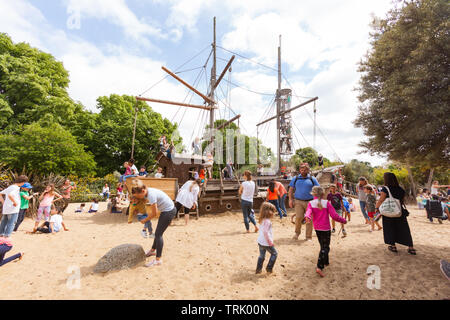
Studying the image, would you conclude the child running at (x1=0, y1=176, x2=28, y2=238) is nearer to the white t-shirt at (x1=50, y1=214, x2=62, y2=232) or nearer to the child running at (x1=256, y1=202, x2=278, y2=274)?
the white t-shirt at (x1=50, y1=214, x2=62, y2=232)

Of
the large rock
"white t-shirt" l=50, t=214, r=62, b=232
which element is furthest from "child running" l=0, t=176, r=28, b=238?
the large rock

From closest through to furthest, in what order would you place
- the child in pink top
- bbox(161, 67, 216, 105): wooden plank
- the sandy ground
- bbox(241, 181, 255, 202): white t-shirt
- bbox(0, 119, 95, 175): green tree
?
1. the sandy ground
2. the child in pink top
3. bbox(241, 181, 255, 202): white t-shirt
4. bbox(0, 119, 95, 175): green tree
5. bbox(161, 67, 216, 105): wooden plank

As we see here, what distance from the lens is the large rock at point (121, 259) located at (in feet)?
13.9

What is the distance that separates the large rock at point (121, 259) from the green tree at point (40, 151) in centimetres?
1297

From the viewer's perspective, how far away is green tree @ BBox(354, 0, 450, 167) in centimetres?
470

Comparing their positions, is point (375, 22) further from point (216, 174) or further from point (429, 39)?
point (216, 174)

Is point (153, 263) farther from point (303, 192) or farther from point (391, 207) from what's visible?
point (391, 207)

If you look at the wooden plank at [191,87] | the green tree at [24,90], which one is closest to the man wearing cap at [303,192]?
the wooden plank at [191,87]

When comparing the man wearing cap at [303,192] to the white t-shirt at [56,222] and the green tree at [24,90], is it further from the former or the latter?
the green tree at [24,90]

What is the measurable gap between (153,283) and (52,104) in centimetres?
2204

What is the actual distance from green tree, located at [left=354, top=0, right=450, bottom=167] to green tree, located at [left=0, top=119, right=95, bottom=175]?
18.3m

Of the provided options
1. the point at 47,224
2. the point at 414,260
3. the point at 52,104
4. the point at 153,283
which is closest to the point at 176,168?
the point at 47,224
